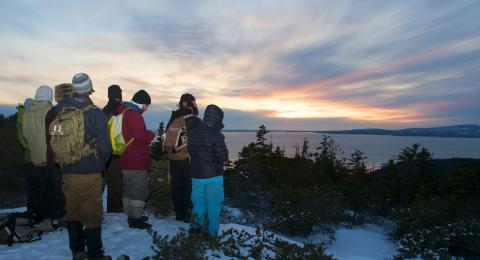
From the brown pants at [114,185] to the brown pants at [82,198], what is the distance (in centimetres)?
209

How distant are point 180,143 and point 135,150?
864 mm

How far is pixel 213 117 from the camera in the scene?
16.2ft

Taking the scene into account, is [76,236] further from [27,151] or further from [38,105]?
[38,105]

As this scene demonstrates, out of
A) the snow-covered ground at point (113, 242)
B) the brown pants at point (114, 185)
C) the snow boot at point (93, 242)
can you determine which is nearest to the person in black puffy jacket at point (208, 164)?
the snow-covered ground at point (113, 242)

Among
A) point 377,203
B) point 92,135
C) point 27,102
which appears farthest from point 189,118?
point 377,203

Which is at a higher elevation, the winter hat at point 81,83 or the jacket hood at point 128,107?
the winter hat at point 81,83

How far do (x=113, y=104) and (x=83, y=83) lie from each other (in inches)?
64.0

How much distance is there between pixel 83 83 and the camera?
4.03 meters

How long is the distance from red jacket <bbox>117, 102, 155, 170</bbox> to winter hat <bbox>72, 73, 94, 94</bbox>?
103 centimetres

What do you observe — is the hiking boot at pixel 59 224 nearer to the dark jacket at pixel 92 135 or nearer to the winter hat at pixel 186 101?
the dark jacket at pixel 92 135

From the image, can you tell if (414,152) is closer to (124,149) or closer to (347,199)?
(347,199)

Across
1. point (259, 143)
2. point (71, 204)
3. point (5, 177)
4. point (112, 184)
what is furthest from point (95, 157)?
point (259, 143)

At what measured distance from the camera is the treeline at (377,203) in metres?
10.9

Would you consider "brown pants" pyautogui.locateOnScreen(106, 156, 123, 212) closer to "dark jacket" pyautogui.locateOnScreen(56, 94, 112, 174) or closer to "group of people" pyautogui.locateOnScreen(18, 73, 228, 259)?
"group of people" pyautogui.locateOnScreen(18, 73, 228, 259)
